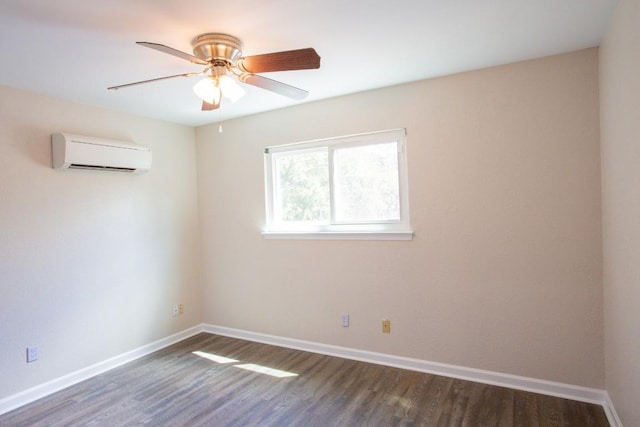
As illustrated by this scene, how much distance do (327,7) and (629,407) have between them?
2.51 meters

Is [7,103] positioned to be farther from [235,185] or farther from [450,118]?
[450,118]

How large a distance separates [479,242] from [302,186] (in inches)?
65.9

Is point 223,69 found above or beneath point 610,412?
above

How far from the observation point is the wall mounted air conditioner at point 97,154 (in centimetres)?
277

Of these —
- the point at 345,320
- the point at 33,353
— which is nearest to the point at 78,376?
the point at 33,353

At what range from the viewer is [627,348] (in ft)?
5.90

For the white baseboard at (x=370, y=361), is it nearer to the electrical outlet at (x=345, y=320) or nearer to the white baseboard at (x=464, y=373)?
the white baseboard at (x=464, y=373)

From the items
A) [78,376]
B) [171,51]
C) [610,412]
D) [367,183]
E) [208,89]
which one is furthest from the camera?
[367,183]

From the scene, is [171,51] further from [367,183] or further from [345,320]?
[345,320]

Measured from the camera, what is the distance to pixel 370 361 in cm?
305

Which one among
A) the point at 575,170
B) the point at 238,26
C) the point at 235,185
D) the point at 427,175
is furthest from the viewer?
the point at 235,185

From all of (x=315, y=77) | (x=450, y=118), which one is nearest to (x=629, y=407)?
(x=450, y=118)

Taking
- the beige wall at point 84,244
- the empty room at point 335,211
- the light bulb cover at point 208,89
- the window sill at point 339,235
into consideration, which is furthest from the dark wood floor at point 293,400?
the light bulb cover at point 208,89

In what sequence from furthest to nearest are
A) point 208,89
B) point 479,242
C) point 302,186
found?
point 302,186
point 479,242
point 208,89
